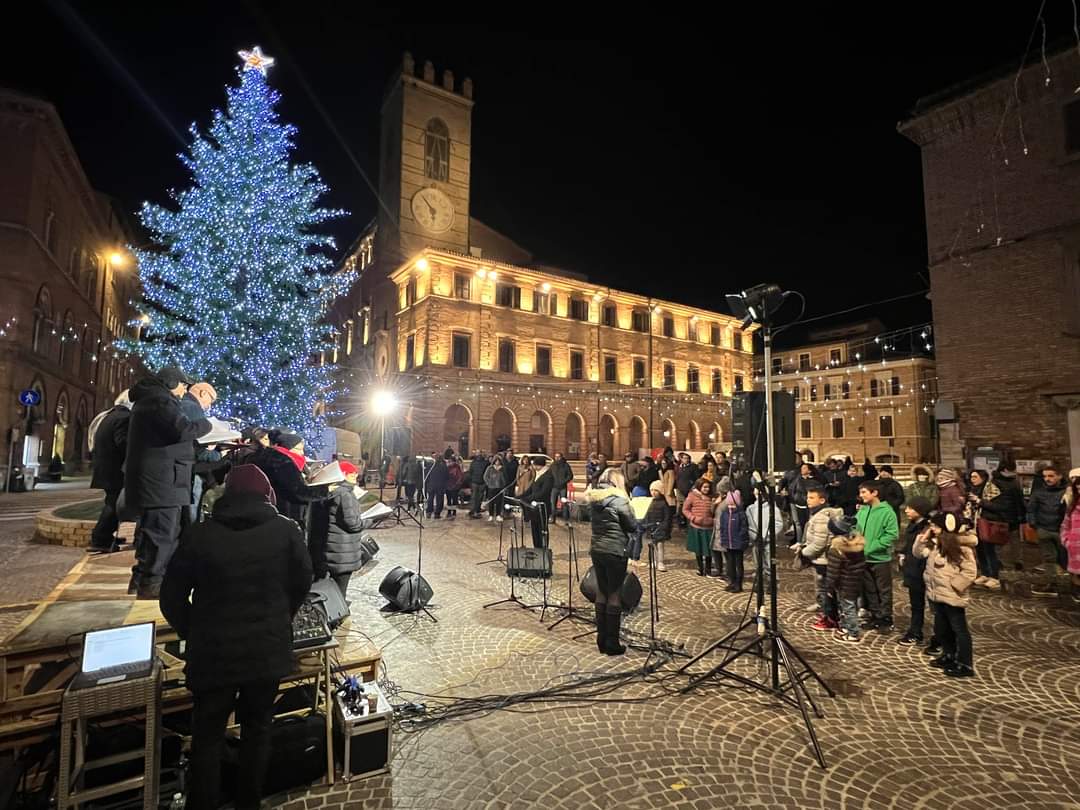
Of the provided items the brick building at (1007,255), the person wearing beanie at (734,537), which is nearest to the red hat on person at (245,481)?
the person wearing beanie at (734,537)

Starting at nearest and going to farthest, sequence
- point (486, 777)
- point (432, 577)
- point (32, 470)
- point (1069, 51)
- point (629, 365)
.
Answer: point (486, 777)
point (432, 577)
point (1069, 51)
point (32, 470)
point (629, 365)

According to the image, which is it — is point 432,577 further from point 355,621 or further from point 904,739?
point 904,739

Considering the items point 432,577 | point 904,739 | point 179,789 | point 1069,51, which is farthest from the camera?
point 1069,51

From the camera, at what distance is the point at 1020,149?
13.4 meters

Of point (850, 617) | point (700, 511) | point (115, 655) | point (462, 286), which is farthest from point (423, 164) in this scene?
point (115, 655)

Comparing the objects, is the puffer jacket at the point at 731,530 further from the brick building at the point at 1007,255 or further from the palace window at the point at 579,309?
the palace window at the point at 579,309

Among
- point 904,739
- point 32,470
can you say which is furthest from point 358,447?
point 904,739

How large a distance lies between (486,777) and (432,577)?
520 cm

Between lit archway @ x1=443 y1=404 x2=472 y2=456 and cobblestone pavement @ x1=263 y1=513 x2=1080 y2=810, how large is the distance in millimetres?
26261

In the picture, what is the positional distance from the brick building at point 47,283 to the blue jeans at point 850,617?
26.3 meters

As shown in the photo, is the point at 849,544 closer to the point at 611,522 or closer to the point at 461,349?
the point at 611,522

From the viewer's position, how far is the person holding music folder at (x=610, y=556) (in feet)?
17.6

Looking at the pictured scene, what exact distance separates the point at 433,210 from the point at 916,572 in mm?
36512

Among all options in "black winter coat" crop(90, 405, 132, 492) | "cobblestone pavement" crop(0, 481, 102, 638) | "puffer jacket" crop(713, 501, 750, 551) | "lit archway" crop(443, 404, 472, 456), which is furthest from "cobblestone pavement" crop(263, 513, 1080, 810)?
"lit archway" crop(443, 404, 472, 456)
